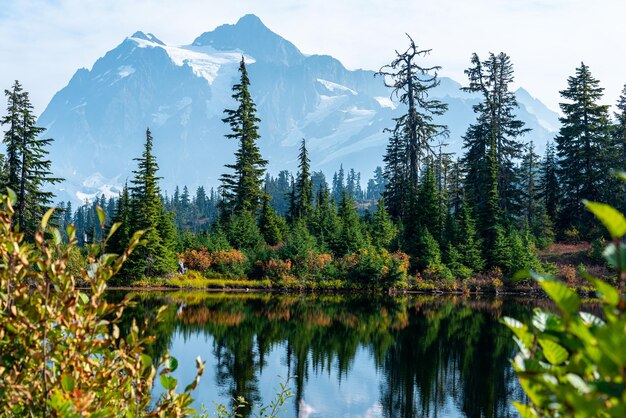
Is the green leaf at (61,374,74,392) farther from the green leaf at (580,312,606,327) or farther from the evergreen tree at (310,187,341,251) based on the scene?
the evergreen tree at (310,187,341,251)

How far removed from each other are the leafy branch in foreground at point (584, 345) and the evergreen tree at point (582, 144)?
43.4m

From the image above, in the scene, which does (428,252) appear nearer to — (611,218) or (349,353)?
(349,353)

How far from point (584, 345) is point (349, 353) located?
18.6 metres

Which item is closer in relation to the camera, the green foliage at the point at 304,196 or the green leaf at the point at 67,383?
the green leaf at the point at 67,383

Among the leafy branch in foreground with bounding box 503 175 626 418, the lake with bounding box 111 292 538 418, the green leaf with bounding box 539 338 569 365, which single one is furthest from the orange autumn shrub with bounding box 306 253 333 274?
the green leaf with bounding box 539 338 569 365

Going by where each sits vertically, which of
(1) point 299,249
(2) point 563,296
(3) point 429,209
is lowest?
(2) point 563,296

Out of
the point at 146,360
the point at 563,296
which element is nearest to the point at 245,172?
the point at 146,360

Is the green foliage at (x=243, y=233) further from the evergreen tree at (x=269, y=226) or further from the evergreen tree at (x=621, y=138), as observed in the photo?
the evergreen tree at (x=621, y=138)

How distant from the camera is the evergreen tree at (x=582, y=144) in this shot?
41.8 m

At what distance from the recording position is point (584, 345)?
1399 mm

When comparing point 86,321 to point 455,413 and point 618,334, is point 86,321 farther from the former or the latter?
point 455,413

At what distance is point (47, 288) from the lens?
93.4 inches

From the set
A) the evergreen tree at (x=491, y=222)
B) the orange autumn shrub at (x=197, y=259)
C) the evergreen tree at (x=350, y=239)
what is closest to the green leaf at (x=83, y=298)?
the evergreen tree at (x=350, y=239)

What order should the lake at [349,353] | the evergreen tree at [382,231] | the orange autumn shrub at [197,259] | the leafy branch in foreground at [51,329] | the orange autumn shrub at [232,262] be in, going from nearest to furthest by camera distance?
the leafy branch in foreground at [51,329]
the lake at [349,353]
the orange autumn shrub at [232,262]
the orange autumn shrub at [197,259]
the evergreen tree at [382,231]
